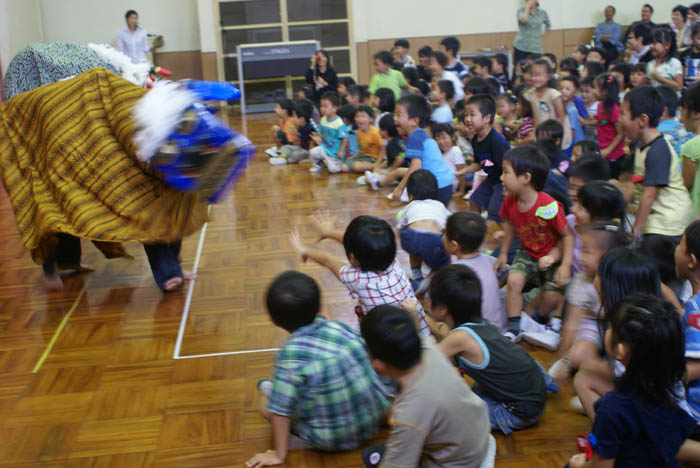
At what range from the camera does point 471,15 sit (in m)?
12.4

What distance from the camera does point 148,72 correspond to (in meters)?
3.97

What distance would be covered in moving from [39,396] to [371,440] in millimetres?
1323

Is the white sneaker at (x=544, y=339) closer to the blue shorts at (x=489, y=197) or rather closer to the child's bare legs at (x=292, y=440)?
the child's bare legs at (x=292, y=440)

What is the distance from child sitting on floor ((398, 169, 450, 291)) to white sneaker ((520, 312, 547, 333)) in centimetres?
59

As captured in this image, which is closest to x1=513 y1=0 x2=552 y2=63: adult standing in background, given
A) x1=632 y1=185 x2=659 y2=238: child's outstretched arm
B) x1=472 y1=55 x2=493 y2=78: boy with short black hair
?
x1=472 y1=55 x2=493 y2=78: boy with short black hair

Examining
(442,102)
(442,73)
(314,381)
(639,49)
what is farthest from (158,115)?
(639,49)

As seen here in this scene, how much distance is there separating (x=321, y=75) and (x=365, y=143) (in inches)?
99.3

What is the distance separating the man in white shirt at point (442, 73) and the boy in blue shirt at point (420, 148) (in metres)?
2.46

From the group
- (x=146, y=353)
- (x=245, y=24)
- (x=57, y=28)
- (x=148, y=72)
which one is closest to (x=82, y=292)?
(x=146, y=353)

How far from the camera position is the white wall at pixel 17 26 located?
32.5 ft

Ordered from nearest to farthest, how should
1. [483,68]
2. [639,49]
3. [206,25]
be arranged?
1. [483,68]
2. [639,49]
3. [206,25]

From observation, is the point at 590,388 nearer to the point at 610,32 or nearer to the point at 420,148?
the point at 420,148

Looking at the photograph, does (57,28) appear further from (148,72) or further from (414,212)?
(414,212)

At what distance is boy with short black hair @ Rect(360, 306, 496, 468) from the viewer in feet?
5.75
